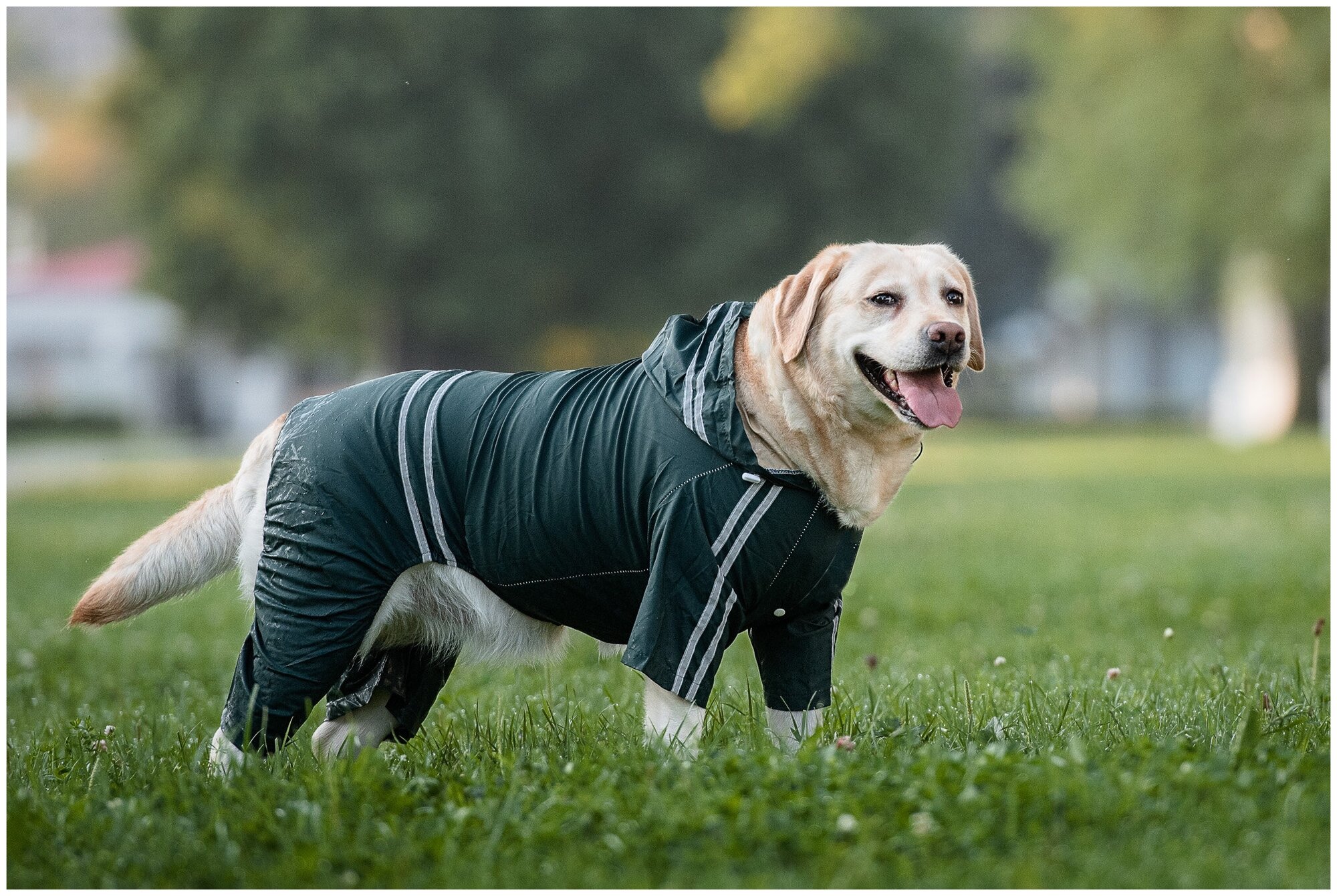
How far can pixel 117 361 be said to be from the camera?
52719 millimetres

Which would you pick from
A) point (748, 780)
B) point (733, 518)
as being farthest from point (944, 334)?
point (748, 780)

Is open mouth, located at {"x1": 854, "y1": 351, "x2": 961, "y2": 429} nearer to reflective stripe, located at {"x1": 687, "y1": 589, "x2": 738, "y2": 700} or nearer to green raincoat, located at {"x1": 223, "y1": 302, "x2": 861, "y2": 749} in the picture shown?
green raincoat, located at {"x1": 223, "y1": 302, "x2": 861, "y2": 749}

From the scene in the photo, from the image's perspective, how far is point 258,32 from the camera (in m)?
24.5

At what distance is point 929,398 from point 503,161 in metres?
21.7

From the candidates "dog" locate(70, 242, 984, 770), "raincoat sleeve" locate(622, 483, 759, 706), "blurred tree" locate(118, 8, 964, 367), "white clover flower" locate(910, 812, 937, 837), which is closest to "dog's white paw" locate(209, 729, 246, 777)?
"dog" locate(70, 242, 984, 770)

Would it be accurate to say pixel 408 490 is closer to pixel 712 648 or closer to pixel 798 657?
pixel 712 648

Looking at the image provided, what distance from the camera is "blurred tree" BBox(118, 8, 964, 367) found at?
2431 centimetres

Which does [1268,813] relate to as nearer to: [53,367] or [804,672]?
[804,672]

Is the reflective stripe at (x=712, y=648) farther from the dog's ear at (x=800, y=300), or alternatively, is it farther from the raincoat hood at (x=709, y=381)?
the dog's ear at (x=800, y=300)

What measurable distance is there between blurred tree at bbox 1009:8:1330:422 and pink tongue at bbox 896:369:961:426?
17214 millimetres

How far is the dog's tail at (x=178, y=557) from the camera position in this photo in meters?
4.52

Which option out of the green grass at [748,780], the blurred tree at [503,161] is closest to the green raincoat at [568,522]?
the green grass at [748,780]

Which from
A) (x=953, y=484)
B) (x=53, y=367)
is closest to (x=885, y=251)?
(x=953, y=484)

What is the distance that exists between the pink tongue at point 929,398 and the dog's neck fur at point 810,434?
0.18 metres
